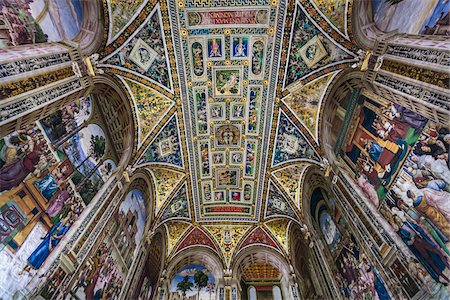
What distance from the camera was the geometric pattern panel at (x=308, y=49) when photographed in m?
8.84

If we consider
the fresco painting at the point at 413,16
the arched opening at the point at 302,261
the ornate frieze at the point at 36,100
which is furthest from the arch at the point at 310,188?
the ornate frieze at the point at 36,100

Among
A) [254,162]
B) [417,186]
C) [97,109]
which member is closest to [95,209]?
[97,109]

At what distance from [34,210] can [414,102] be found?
9.20m

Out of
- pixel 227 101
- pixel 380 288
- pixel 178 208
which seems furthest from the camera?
pixel 178 208

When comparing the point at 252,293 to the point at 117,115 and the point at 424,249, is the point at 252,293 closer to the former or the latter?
the point at 424,249

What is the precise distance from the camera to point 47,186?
6730mm

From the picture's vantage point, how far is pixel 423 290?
5.51 metres

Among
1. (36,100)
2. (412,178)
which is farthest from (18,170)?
(412,178)

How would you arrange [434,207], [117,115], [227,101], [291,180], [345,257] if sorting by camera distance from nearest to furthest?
[434,207]
[345,257]
[117,115]
[227,101]
[291,180]

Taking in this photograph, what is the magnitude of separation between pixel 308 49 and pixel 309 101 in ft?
6.50

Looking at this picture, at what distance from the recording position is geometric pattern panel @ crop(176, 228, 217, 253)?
1458 centimetres

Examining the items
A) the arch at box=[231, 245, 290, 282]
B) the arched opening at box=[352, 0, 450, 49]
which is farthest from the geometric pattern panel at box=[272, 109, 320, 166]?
the arch at box=[231, 245, 290, 282]

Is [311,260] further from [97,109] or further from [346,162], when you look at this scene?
[97,109]

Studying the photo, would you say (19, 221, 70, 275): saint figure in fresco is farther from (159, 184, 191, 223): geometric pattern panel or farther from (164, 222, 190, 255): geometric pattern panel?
(164, 222, 190, 255): geometric pattern panel
